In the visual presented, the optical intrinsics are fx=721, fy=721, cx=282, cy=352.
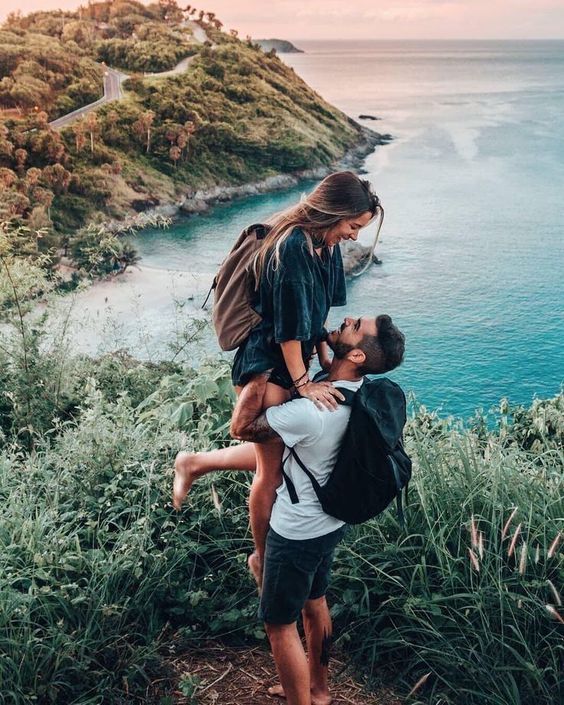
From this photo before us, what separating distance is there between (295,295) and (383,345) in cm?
29

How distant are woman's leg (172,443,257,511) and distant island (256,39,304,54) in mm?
38136

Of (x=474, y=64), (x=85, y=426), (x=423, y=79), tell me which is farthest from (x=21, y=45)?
(x=474, y=64)

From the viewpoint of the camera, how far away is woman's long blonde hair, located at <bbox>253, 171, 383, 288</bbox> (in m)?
2.05

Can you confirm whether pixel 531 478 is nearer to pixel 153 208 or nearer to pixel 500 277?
pixel 153 208

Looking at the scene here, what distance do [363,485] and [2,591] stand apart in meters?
1.24

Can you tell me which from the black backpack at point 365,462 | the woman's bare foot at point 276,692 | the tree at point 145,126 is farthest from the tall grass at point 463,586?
the tree at point 145,126

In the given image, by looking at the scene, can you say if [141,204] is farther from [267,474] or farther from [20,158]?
[267,474]

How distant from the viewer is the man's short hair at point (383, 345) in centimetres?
206

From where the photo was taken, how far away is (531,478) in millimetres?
2797

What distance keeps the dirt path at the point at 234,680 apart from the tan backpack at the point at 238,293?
115 cm

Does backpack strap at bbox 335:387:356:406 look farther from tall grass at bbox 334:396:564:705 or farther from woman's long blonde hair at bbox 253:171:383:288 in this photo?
tall grass at bbox 334:396:564:705

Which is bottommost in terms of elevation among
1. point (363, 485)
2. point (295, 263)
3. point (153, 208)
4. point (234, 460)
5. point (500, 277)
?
point (500, 277)

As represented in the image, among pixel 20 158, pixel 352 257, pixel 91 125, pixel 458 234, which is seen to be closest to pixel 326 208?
pixel 352 257

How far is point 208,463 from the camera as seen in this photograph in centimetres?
262
